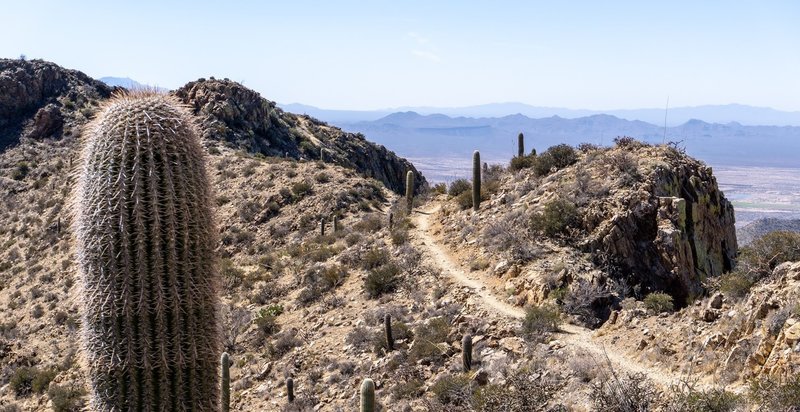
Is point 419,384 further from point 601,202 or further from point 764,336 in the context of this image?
point 601,202

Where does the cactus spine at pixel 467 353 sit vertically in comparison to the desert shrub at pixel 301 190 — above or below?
below

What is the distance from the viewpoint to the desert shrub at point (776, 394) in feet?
20.5

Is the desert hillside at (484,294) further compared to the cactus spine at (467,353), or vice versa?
the cactus spine at (467,353)

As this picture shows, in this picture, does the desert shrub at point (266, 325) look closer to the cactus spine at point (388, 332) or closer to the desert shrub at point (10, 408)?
the cactus spine at point (388, 332)

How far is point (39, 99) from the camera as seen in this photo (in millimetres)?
43688

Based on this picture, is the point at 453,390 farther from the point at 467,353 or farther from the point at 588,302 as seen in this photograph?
the point at 588,302

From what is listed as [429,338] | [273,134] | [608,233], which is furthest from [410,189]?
[273,134]

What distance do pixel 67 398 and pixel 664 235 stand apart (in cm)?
1372

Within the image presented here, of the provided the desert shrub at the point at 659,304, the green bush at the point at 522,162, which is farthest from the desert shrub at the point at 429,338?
the green bush at the point at 522,162

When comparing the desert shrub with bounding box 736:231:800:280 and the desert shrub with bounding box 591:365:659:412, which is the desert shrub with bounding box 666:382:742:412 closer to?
the desert shrub with bounding box 591:365:659:412

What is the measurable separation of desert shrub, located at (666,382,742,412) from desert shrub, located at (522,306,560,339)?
4291 mm

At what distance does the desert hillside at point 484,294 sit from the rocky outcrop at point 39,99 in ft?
50.3

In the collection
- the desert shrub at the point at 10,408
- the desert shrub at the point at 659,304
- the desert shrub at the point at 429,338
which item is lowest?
the desert shrub at the point at 10,408

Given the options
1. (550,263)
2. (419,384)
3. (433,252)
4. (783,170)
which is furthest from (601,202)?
(783,170)
